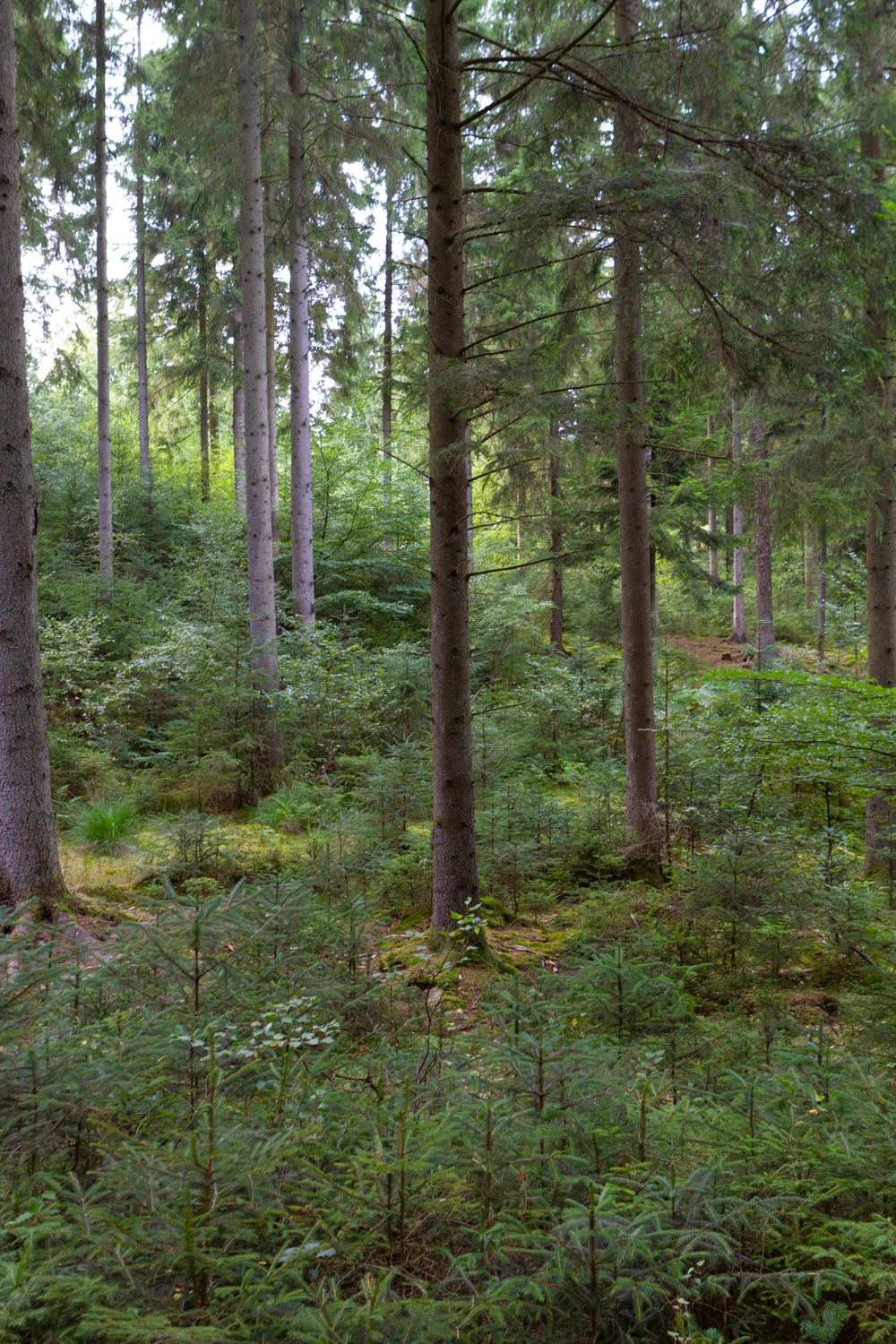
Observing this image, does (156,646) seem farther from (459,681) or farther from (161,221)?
(161,221)

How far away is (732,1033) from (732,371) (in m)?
5.15

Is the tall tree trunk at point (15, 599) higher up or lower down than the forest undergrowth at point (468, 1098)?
higher up

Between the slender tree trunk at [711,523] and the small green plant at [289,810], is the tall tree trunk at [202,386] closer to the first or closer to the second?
the slender tree trunk at [711,523]

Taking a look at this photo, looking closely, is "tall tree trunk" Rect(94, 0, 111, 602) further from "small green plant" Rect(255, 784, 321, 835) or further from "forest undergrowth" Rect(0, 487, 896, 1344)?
"forest undergrowth" Rect(0, 487, 896, 1344)

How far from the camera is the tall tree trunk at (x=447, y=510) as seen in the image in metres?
5.61

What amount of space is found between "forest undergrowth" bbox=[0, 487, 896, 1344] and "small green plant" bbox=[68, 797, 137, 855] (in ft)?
2.07

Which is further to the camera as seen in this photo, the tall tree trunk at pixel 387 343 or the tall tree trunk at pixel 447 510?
the tall tree trunk at pixel 387 343

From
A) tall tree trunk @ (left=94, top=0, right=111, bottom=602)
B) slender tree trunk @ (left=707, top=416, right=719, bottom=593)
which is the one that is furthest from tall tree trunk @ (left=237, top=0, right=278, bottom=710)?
slender tree trunk @ (left=707, top=416, right=719, bottom=593)

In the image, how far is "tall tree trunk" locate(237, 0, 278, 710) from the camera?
1077cm

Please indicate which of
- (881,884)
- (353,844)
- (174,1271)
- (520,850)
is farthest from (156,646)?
(174,1271)

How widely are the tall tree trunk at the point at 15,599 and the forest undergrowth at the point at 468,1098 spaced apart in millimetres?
532

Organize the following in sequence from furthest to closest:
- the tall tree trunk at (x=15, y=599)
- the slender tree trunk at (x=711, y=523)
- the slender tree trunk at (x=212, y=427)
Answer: the slender tree trunk at (x=212, y=427)
the slender tree trunk at (x=711, y=523)
the tall tree trunk at (x=15, y=599)

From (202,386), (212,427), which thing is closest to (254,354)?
(202,386)

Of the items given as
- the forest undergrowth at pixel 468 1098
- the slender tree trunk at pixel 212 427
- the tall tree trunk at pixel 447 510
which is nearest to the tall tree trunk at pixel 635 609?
the forest undergrowth at pixel 468 1098
